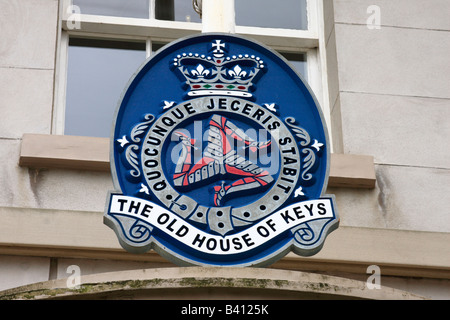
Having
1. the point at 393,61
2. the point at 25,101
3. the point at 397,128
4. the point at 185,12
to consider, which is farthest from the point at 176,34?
the point at 397,128

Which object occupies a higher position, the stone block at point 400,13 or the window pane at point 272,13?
the window pane at point 272,13

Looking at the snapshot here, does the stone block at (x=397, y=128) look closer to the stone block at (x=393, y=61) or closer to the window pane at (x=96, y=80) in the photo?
the stone block at (x=393, y=61)

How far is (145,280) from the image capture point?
281 inches

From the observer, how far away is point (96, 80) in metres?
10.6

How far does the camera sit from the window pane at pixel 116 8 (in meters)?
11.0

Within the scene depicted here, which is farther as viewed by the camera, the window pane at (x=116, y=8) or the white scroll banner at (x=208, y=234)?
the window pane at (x=116, y=8)

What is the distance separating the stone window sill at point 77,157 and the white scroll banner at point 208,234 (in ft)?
5.33

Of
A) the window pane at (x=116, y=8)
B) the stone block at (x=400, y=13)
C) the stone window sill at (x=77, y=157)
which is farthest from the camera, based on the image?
the window pane at (x=116, y=8)

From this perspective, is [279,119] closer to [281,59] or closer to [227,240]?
[281,59]

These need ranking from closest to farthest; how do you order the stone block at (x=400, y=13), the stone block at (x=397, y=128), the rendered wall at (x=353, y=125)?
1. the rendered wall at (x=353, y=125)
2. the stone block at (x=397, y=128)
3. the stone block at (x=400, y=13)

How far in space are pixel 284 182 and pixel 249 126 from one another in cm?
61

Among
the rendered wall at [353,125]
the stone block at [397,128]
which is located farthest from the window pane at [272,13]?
the stone block at [397,128]

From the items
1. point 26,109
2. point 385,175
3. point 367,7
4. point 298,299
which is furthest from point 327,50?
point 298,299

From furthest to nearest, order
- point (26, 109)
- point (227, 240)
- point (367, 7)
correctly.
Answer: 1. point (367, 7)
2. point (26, 109)
3. point (227, 240)
